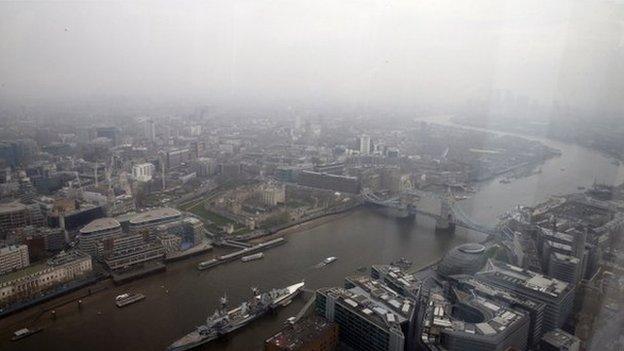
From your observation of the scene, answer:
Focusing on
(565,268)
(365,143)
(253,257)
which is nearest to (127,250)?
(253,257)

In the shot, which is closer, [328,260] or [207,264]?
[207,264]

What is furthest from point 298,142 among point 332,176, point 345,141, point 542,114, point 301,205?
point 542,114

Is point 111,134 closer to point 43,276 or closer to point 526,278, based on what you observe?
point 43,276

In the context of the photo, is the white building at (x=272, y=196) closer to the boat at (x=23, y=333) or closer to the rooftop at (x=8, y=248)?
the rooftop at (x=8, y=248)

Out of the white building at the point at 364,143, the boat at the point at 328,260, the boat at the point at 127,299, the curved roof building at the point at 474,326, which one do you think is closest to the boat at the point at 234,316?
the boat at the point at 328,260

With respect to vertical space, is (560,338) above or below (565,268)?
below

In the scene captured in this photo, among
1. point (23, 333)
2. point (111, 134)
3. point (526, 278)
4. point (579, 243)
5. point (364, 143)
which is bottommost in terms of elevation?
point (23, 333)
